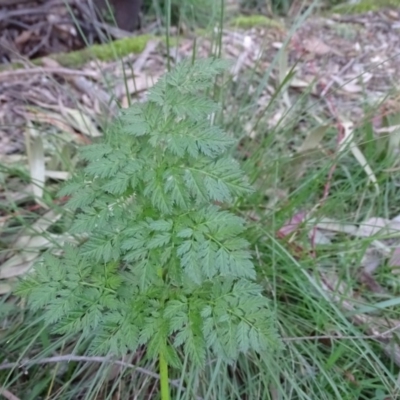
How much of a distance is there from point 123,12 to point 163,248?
1922 mm

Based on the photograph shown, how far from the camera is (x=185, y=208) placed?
3.13ft

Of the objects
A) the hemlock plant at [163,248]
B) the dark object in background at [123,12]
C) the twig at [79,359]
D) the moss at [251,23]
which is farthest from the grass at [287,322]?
the dark object in background at [123,12]

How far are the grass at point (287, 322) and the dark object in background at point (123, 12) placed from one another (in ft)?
3.89

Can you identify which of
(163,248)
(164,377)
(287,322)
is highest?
(163,248)

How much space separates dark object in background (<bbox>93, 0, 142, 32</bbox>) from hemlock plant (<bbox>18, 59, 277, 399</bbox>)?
1.73 metres

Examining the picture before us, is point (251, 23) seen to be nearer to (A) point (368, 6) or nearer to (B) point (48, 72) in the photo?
(A) point (368, 6)

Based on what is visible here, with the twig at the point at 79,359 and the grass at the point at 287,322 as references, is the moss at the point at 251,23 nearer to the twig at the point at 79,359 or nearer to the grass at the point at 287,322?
Result: the grass at the point at 287,322

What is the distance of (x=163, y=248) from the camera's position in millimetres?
956

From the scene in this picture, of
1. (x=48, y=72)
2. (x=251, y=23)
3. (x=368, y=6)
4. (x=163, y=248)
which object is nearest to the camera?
(x=163, y=248)

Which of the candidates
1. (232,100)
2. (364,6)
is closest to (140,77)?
(232,100)

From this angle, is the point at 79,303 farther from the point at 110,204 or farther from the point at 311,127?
the point at 311,127

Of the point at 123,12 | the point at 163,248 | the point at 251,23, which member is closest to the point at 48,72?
the point at 123,12

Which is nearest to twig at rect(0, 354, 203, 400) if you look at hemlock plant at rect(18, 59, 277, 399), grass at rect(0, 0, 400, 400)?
grass at rect(0, 0, 400, 400)

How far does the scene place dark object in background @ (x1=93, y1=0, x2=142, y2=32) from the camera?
8.54ft
